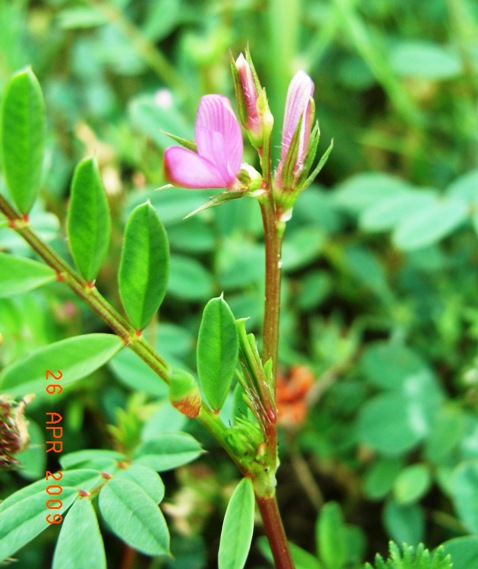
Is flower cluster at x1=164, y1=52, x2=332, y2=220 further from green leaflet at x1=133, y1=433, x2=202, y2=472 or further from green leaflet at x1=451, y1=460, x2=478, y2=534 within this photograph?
green leaflet at x1=451, y1=460, x2=478, y2=534

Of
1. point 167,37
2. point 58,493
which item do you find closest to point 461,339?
point 58,493

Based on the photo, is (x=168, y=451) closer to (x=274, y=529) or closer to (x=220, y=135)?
(x=274, y=529)

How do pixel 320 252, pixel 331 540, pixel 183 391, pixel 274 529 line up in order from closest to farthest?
pixel 183 391 < pixel 274 529 < pixel 331 540 < pixel 320 252

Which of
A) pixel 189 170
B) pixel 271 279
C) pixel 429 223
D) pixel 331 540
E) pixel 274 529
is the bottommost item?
pixel 331 540

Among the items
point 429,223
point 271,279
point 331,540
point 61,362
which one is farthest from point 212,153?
point 429,223

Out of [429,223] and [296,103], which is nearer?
[296,103]

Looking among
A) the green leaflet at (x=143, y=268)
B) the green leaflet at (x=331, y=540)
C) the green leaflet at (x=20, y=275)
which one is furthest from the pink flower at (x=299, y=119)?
the green leaflet at (x=331, y=540)

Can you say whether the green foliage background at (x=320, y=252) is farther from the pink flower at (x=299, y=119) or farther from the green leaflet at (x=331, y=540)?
the pink flower at (x=299, y=119)
